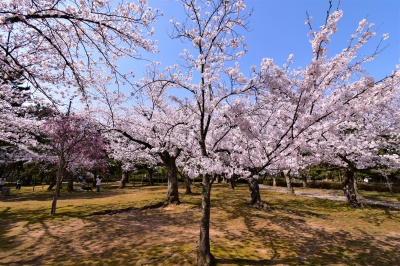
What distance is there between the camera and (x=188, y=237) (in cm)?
861

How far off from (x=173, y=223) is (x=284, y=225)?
5.27 meters

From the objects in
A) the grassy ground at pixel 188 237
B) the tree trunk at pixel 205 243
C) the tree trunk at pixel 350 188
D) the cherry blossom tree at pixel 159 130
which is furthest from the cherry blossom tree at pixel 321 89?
the tree trunk at pixel 350 188

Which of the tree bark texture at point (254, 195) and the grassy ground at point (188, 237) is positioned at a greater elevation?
the tree bark texture at point (254, 195)

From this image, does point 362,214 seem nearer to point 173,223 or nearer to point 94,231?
point 173,223

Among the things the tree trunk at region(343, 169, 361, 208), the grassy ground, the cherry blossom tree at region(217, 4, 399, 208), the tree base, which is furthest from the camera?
the tree trunk at region(343, 169, 361, 208)

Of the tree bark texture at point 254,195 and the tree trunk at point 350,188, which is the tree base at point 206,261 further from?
the tree trunk at point 350,188

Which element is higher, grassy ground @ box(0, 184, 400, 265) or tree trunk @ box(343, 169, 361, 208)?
tree trunk @ box(343, 169, 361, 208)

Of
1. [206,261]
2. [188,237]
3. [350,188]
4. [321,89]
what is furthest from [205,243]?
[350,188]

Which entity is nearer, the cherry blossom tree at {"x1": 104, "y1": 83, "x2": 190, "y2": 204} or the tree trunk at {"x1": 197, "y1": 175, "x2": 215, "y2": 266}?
the tree trunk at {"x1": 197, "y1": 175, "x2": 215, "y2": 266}

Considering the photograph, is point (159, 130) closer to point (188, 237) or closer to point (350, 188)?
point (188, 237)

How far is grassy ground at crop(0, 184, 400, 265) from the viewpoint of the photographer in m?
6.85

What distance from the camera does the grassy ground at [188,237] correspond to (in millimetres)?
6848

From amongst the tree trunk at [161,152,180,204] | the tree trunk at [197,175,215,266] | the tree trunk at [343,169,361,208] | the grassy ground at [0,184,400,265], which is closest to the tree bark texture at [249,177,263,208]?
the grassy ground at [0,184,400,265]

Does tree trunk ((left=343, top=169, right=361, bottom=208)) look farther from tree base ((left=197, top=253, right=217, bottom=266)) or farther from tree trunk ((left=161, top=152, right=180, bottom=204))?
tree base ((left=197, top=253, right=217, bottom=266))
